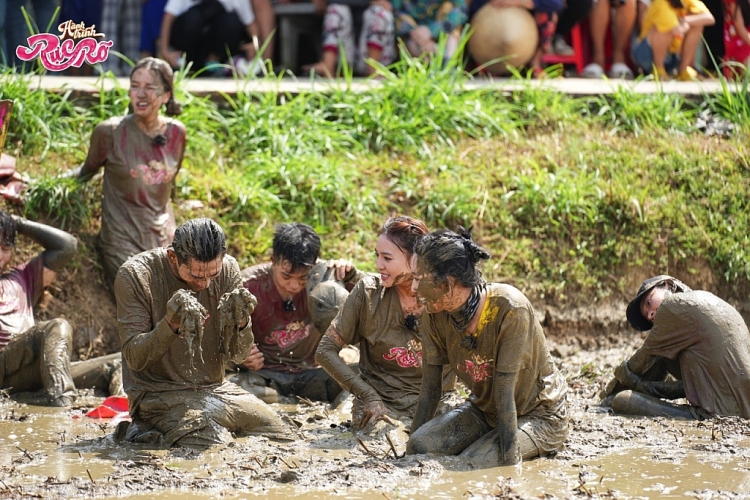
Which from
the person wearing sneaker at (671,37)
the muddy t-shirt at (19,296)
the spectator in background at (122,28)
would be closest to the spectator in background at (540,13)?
the person wearing sneaker at (671,37)

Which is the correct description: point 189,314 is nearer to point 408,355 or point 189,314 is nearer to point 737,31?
point 408,355

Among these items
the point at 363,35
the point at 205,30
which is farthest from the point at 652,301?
the point at 205,30

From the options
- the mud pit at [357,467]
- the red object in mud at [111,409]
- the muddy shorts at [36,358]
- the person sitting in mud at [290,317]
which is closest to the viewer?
the mud pit at [357,467]

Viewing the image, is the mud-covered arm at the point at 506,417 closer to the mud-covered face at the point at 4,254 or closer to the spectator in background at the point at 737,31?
the mud-covered face at the point at 4,254

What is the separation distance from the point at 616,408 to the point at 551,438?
137cm

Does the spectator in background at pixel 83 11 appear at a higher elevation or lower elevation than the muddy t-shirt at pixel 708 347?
higher

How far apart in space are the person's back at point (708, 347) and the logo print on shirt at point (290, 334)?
225cm

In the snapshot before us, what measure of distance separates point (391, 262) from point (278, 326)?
1.36 metres

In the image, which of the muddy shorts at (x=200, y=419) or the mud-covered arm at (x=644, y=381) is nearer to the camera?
the muddy shorts at (x=200, y=419)

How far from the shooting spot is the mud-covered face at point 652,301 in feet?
22.7

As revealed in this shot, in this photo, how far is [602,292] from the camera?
9055 mm

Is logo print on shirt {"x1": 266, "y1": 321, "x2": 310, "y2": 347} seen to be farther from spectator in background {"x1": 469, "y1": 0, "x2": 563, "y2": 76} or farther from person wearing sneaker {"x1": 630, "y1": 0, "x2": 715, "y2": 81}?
person wearing sneaker {"x1": 630, "y1": 0, "x2": 715, "y2": 81}

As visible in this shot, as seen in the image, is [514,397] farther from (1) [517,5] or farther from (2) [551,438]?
(1) [517,5]

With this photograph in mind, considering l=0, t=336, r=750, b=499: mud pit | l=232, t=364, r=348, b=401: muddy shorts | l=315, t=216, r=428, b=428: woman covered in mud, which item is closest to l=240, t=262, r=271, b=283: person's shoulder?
l=232, t=364, r=348, b=401: muddy shorts
